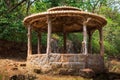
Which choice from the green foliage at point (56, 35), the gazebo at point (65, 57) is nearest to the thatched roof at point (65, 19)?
the gazebo at point (65, 57)

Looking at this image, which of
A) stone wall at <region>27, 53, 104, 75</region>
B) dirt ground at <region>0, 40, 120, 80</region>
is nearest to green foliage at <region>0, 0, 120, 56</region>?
dirt ground at <region>0, 40, 120, 80</region>

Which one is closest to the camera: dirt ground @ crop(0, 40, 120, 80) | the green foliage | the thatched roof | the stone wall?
dirt ground @ crop(0, 40, 120, 80)

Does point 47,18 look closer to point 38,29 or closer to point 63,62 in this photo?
point 63,62

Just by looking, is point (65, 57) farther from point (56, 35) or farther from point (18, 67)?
point (56, 35)

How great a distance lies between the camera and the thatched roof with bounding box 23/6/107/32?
16625 millimetres

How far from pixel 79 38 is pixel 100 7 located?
427 inches

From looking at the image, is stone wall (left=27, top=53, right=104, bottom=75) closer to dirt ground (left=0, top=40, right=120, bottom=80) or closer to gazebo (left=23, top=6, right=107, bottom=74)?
gazebo (left=23, top=6, right=107, bottom=74)

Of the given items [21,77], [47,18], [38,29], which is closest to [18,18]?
[38,29]

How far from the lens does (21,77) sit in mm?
13383

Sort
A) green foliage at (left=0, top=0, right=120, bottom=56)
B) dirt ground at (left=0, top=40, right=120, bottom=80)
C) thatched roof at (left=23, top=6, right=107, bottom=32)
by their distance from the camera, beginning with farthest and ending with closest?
1. green foliage at (left=0, top=0, right=120, bottom=56)
2. thatched roof at (left=23, top=6, right=107, bottom=32)
3. dirt ground at (left=0, top=40, right=120, bottom=80)

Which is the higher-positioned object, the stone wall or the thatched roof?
the thatched roof

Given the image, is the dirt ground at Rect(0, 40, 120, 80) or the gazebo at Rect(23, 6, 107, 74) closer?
the dirt ground at Rect(0, 40, 120, 80)

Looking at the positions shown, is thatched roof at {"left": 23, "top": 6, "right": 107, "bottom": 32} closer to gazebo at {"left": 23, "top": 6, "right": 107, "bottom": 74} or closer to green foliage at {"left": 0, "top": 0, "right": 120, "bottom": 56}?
gazebo at {"left": 23, "top": 6, "right": 107, "bottom": 74}

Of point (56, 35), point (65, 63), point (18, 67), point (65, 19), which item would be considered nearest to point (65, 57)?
point (65, 63)
